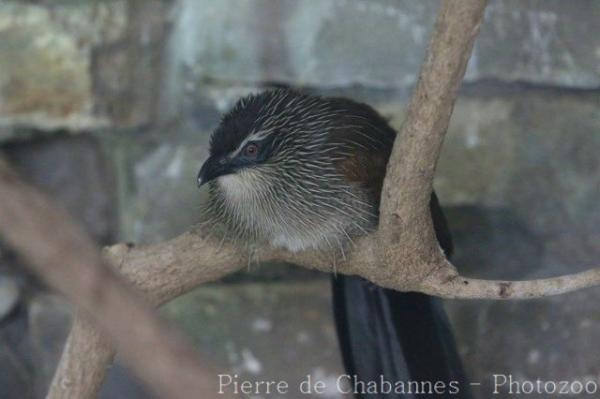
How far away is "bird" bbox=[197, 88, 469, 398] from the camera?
2143 mm

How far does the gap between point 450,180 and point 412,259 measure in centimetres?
98

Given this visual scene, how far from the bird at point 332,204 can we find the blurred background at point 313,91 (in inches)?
19.3

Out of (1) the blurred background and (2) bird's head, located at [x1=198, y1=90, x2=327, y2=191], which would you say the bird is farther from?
(1) the blurred background

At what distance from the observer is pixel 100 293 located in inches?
33.9

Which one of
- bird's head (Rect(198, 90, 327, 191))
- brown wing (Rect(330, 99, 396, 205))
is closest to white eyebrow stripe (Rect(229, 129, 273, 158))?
bird's head (Rect(198, 90, 327, 191))

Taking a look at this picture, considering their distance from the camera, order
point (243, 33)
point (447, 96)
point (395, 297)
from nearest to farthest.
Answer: point (447, 96) < point (395, 297) < point (243, 33)

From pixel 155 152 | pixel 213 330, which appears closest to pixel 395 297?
pixel 213 330

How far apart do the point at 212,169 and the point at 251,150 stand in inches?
5.9

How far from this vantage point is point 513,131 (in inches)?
110

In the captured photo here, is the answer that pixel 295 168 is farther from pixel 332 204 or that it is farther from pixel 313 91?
pixel 313 91

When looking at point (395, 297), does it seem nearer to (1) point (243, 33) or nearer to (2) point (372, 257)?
(2) point (372, 257)

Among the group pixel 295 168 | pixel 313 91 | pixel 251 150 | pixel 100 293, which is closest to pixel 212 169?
pixel 251 150

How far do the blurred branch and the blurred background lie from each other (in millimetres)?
1950

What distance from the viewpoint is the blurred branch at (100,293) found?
2.78 feet
